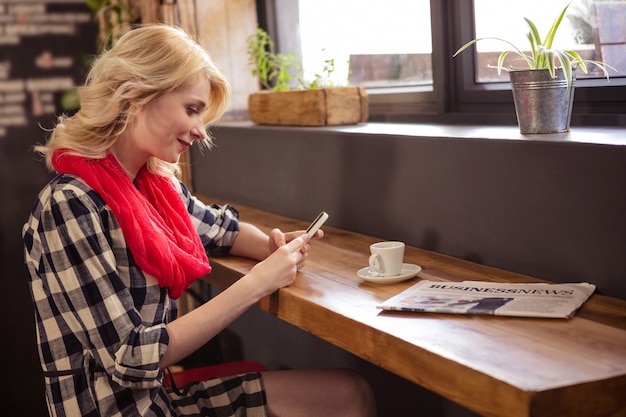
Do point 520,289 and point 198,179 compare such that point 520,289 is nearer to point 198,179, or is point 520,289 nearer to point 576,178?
point 576,178

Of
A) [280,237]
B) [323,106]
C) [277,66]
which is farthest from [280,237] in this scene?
[277,66]

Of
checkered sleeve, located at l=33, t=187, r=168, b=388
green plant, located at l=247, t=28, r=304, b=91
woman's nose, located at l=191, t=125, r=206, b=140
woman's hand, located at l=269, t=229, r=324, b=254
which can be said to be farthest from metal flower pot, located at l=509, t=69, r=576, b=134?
green plant, located at l=247, t=28, r=304, b=91

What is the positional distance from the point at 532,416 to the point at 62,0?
324cm

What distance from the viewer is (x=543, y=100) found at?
161cm

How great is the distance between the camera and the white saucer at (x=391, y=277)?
60.1 inches

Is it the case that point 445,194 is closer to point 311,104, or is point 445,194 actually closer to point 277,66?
point 311,104

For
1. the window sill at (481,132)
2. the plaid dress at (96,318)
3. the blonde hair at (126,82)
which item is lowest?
the plaid dress at (96,318)

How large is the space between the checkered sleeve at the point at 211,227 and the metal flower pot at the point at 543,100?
759mm

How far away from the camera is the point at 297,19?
301 centimetres

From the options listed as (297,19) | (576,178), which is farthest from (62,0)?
(576,178)

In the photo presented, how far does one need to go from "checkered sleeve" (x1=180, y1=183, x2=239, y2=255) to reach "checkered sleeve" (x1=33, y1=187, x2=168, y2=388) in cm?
45

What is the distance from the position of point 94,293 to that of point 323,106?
106 centimetres

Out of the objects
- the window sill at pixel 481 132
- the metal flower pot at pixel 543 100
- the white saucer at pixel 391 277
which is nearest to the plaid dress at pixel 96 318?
the white saucer at pixel 391 277

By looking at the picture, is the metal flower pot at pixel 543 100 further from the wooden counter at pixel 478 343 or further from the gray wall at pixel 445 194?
the wooden counter at pixel 478 343
